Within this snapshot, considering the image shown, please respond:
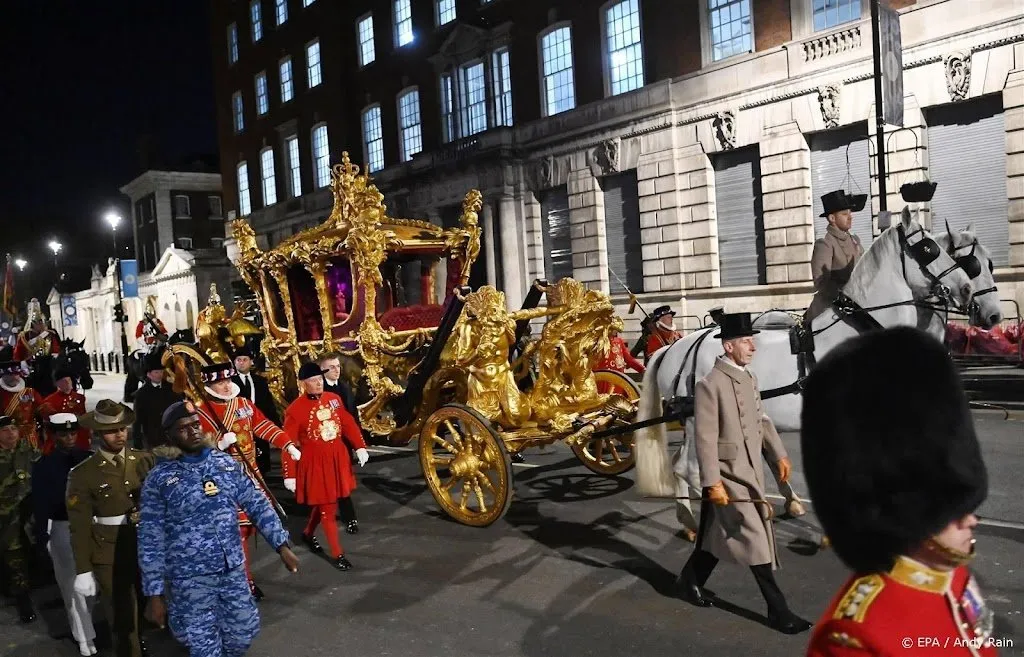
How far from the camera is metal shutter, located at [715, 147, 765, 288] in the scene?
18016mm

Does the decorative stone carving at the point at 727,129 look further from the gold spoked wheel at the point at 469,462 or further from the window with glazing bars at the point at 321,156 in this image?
the window with glazing bars at the point at 321,156

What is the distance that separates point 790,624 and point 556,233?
18406 mm

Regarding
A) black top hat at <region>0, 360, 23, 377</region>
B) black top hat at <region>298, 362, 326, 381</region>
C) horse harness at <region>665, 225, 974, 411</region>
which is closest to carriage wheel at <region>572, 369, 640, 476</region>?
horse harness at <region>665, 225, 974, 411</region>

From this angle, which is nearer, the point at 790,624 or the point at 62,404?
the point at 790,624

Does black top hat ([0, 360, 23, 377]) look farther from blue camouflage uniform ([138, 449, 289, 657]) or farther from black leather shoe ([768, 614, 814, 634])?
black leather shoe ([768, 614, 814, 634])

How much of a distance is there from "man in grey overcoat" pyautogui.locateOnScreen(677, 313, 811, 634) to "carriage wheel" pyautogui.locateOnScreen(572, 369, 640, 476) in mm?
3121

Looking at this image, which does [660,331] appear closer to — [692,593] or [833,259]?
[833,259]

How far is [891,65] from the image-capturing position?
13.6 metres

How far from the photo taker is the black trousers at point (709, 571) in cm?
459

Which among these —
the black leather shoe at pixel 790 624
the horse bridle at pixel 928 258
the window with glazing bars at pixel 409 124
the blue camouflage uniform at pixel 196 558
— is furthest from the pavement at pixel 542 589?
the window with glazing bars at pixel 409 124

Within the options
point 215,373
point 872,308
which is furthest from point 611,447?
point 215,373

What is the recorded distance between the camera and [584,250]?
21.4m

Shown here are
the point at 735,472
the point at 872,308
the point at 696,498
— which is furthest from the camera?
the point at 872,308

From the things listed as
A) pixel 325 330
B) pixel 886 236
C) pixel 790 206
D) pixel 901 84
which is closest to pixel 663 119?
pixel 790 206
